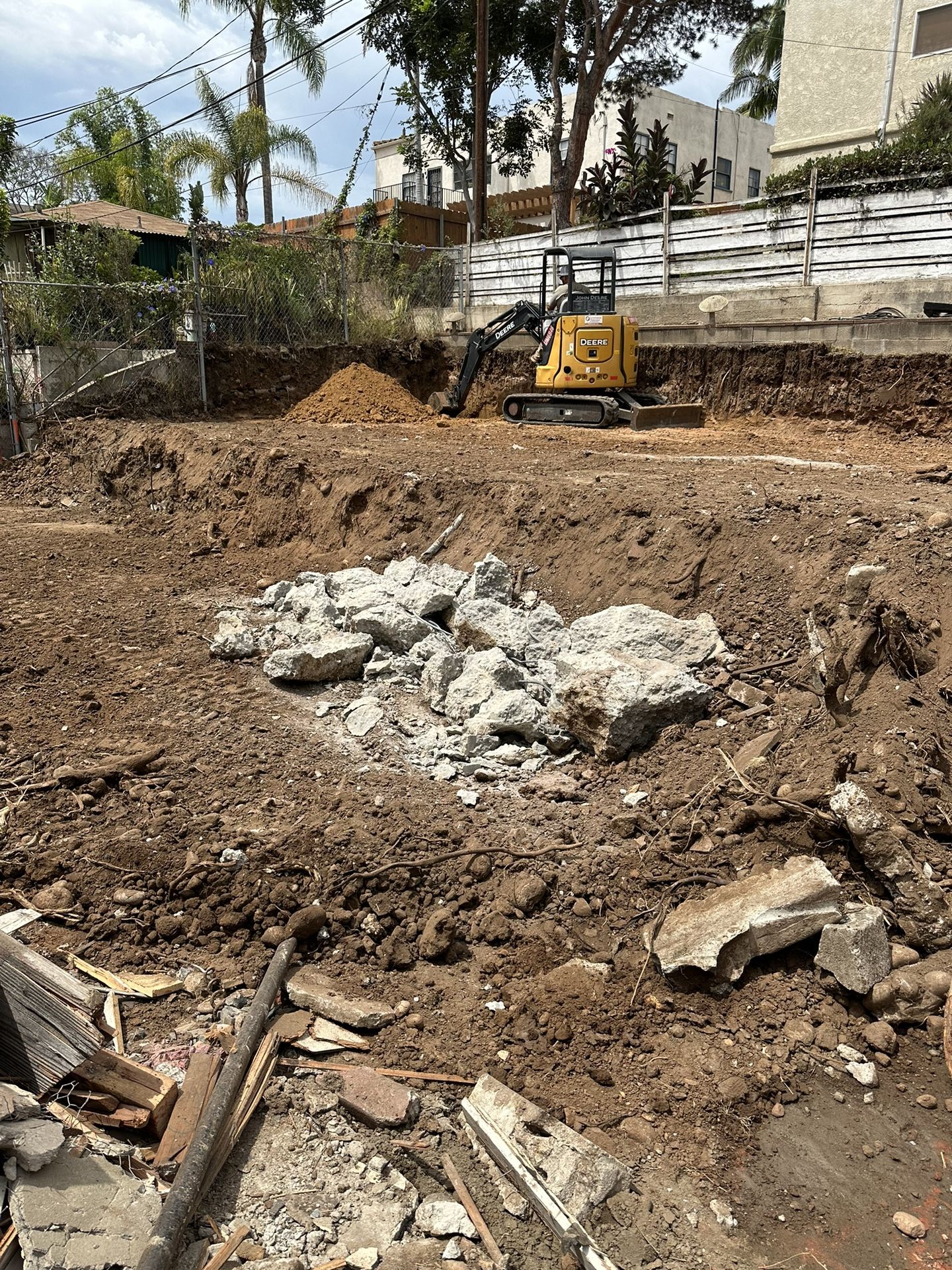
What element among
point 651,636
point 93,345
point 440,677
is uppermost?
point 93,345

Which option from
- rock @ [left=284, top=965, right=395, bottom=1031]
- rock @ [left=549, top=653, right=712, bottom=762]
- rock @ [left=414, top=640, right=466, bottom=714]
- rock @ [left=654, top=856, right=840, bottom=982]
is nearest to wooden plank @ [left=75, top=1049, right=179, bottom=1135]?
rock @ [left=284, top=965, right=395, bottom=1031]

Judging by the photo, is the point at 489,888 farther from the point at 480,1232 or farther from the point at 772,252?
the point at 772,252

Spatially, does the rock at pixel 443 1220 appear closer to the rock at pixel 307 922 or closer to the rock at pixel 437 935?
the rock at pixel 437 935

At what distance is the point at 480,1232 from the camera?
2.77 meters

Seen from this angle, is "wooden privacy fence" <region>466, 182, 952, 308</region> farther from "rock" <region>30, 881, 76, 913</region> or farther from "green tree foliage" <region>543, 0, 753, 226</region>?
"rock" <region>30, 881, 76, 913</region>

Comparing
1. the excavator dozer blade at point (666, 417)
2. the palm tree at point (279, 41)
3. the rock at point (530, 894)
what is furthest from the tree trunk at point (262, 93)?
the rock at point (530, 894)

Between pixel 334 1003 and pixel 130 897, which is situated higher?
pixel 130 897

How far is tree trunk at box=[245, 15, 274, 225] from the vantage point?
2880 cm

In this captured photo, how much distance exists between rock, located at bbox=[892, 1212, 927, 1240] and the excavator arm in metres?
13.1

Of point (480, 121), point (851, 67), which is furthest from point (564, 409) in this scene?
point (851, 67)

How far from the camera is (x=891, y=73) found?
18.7 meters

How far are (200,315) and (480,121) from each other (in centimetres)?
943

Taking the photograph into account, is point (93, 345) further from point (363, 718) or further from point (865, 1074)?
point (865, 1074)

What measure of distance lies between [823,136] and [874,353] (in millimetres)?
10178
